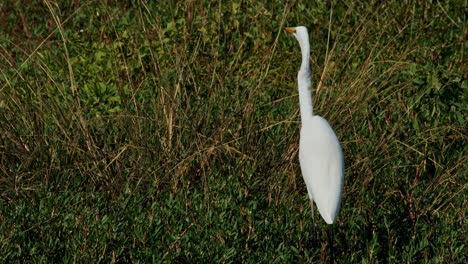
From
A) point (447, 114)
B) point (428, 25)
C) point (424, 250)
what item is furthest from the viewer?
point (428, 25)

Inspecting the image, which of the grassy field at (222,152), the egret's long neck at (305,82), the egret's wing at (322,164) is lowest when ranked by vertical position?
the grassy field at (222,152)

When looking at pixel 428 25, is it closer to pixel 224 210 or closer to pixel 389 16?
pixel 389 16

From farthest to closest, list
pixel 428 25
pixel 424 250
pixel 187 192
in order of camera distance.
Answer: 1. pixel 428 25
2. pixel 187 192
3. pixel 424 250

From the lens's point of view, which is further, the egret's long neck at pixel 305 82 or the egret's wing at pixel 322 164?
the egret's long neck at pixel 305 82

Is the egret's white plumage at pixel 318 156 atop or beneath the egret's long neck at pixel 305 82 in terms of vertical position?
beneath

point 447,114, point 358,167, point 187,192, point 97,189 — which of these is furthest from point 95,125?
point 447,114

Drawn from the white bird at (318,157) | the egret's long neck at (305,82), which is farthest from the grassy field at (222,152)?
the egret's long neck at (305,82)

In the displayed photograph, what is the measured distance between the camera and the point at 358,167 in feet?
16.6

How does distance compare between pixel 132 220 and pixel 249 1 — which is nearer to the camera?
pixel 132 220

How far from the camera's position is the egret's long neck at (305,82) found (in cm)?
457

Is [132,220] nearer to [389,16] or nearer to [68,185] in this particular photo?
[68,185]

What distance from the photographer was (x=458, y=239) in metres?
4.47

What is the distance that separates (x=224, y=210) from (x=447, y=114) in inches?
57.5

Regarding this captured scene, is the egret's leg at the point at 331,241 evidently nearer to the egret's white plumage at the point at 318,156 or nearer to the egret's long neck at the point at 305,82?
the egret's white plumage at the point at 318,156
